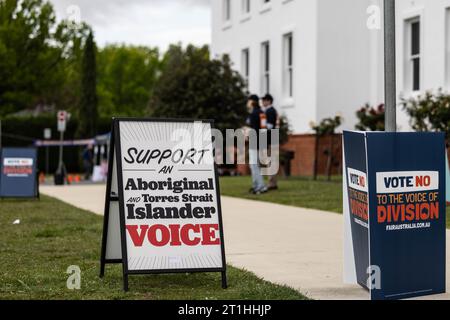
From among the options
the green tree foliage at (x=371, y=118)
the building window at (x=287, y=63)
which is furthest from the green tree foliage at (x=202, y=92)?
the green tree foliage at (x=371, y=118)

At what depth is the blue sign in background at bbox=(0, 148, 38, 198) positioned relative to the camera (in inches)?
A: 757

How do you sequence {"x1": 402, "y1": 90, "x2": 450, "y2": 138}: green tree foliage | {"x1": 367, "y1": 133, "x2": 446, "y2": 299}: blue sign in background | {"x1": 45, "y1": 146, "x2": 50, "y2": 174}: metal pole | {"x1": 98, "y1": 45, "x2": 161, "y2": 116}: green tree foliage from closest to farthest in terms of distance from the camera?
{"x1": 367, "y1": 133, "x2": 446, "y2": 299}: blue sign in background → {"x1": 402, "y1": 90, "x2": 450, "y2": 138}: green tree foliage → {"x1": 45, "y1": 146, "x2": 50, "y2": 174}: metal pole → {"x1": 98, "y1": 45, "x2": 161, "y2": 116}: green tree foliage

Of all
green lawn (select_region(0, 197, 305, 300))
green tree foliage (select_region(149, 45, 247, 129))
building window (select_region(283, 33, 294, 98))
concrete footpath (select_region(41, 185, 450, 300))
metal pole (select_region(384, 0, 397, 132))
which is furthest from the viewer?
green tree foliage (select_region(149, 45, 247, 129))

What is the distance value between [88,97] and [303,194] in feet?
106

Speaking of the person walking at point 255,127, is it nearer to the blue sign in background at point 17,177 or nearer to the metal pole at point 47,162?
the blue sign in background at point 17,177

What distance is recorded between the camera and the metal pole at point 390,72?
7270mm

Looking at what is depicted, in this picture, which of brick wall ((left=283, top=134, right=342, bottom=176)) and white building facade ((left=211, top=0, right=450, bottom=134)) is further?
brick wall ((left=283, top=134, right=342, bottom=176))

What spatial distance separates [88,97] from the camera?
50.3 metres

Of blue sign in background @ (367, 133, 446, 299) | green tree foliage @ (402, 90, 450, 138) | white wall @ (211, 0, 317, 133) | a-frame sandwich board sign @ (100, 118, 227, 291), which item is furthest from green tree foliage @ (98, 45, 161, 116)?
blue sign in background @ (367, 133, 446, 299)

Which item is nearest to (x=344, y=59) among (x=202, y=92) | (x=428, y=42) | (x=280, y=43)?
(x=280, y=43)

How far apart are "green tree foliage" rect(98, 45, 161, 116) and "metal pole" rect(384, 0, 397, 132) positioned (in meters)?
78.5

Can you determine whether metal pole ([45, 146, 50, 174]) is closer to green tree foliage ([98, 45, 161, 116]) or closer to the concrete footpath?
the concrete footpath

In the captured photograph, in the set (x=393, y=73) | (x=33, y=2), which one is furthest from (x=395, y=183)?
(x=33, y=2)

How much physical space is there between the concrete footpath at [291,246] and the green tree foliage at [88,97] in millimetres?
31961
